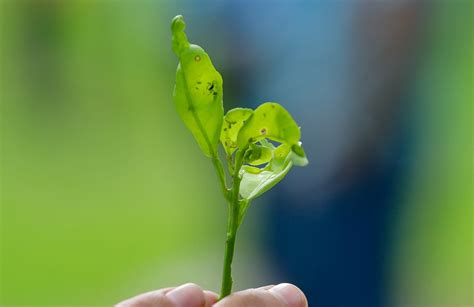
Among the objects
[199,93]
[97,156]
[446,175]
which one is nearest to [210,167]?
[97,156]

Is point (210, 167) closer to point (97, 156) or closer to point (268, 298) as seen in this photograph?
point (97, 156)

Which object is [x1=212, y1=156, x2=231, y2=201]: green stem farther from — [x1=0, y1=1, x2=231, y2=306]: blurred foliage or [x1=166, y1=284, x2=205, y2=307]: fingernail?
[x1=0, y1=1, x2=231, y2=306]: blurred foliage

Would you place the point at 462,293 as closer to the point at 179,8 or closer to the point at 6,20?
the point at 179,8

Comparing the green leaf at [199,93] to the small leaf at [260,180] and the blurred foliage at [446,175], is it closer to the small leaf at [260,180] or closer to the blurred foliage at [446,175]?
the small leaf at [260,180]

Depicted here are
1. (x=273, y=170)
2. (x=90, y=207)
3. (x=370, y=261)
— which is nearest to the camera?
(x=273, y=170)

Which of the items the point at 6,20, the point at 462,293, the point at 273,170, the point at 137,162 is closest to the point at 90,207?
the point at 137,162

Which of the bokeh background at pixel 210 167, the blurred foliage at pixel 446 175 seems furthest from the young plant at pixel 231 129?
the blurred foliage at pixel 446 175

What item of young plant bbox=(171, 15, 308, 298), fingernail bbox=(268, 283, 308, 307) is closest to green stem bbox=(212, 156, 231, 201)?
young plant bbox=(171, 15, 308, 298)
